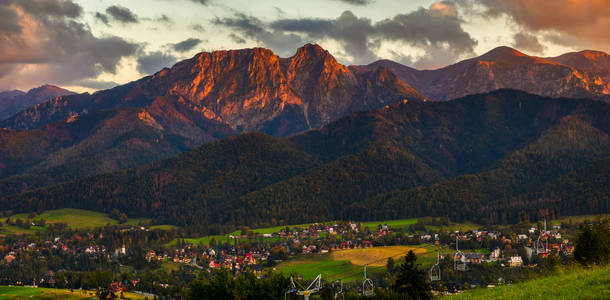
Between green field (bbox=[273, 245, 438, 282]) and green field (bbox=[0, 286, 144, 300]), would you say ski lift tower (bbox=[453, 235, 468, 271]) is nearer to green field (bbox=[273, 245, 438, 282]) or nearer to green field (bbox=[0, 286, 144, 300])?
green field (bbox=[273, 245, 438, 282])

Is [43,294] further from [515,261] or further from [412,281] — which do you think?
[515,261]

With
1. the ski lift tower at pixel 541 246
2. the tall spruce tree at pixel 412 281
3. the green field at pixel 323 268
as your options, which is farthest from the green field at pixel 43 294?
the ski lift tower at pixel 541 246

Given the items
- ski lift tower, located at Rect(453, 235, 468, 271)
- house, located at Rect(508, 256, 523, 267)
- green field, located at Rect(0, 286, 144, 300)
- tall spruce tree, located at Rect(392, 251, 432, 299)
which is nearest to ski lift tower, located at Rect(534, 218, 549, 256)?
house, located at Rect(508, 256, 523, 267)

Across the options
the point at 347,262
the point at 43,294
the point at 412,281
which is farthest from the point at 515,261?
the point at 43,294

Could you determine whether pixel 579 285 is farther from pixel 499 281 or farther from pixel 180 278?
pixel 180 278

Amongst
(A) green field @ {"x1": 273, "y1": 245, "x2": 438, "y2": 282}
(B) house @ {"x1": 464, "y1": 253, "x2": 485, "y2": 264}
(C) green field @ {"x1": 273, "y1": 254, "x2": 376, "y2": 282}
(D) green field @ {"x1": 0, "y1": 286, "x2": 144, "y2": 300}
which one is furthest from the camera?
(A) green field @ {"x1": 273, "y1": 245, "x2": 438, "y2": 282}

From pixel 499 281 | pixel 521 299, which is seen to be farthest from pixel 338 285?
pixel 521 299

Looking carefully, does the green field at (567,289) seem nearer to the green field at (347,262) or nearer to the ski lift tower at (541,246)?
the green field at (347,262)
